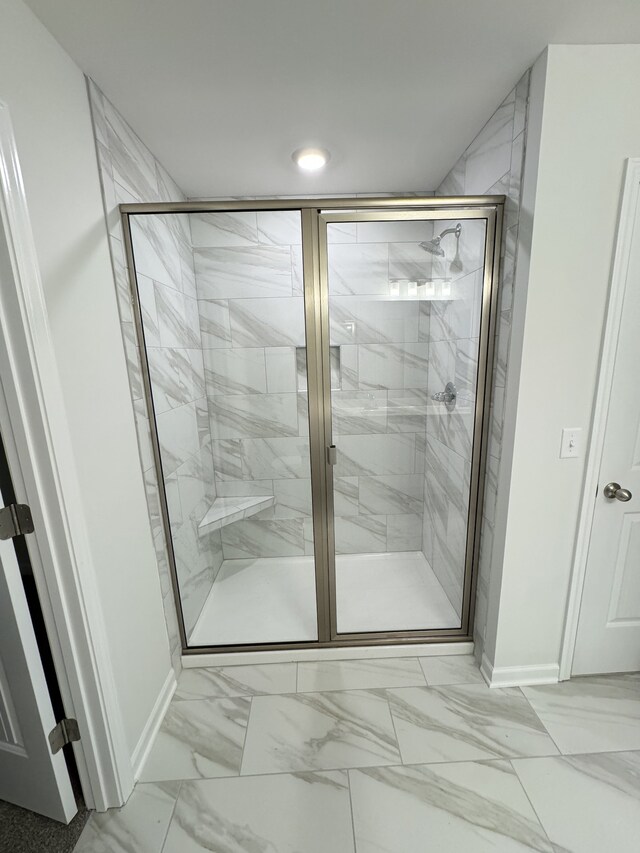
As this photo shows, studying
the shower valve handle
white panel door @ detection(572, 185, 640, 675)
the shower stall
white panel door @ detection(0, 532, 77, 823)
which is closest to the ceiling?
the shower stall

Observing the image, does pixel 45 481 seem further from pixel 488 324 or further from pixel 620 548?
pixel 620 548

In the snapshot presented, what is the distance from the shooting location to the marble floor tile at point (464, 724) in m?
1.37

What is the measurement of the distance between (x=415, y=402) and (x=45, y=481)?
1713mm

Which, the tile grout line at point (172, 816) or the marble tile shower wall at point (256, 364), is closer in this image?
the tile grout line at point (172, 816)

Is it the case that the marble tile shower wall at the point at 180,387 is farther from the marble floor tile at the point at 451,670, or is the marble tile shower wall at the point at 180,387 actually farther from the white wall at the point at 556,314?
the white wall at the point at 556,314

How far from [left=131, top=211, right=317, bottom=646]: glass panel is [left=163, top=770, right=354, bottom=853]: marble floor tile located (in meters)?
0.64

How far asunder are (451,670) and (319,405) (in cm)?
145

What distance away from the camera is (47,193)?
1.02 metres

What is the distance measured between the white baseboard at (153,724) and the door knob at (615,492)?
2097mm

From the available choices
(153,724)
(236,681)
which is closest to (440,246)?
(236,681)

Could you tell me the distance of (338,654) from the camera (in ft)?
6.06

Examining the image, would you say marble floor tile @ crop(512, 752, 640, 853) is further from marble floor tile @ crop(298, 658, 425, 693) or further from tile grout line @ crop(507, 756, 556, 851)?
marble floor tile @ crop(298, 658, 425, 693)

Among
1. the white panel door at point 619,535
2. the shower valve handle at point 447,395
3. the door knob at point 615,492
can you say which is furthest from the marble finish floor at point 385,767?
the shower valve handle at point 447,395

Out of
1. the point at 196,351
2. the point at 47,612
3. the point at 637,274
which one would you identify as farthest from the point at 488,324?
the point at 47,612
